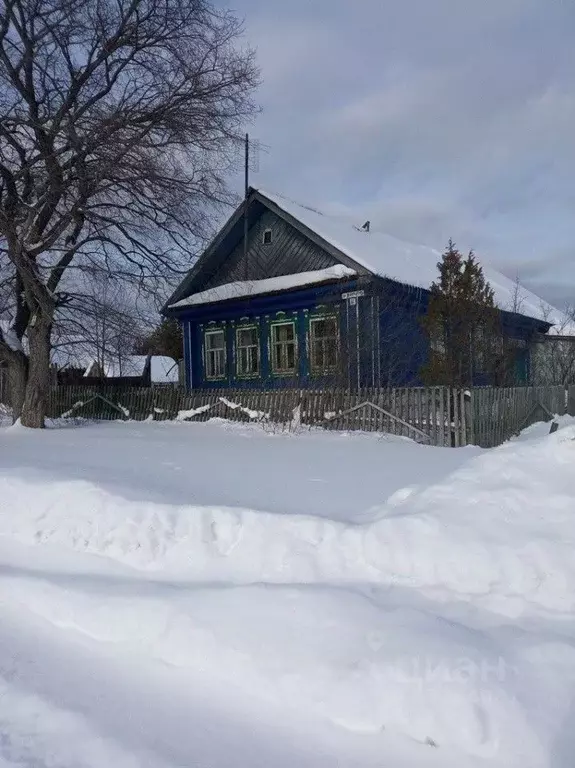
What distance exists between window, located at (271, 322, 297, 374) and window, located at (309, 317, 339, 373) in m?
1.08

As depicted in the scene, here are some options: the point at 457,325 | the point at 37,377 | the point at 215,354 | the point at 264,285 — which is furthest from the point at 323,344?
the point at 37,377

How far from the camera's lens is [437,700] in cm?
274

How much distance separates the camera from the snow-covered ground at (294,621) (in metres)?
2.64

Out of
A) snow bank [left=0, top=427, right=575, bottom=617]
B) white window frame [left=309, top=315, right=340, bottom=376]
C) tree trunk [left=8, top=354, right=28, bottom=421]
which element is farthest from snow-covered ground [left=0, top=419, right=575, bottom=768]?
tree trunk [left=8, top=354, right=28, bottom=421]

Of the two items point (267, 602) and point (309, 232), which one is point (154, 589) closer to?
point (267, 602)

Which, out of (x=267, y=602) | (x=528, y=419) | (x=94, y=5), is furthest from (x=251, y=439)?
(x=94, y=5)

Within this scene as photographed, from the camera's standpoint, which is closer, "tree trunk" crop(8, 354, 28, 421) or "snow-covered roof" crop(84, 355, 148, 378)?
"tree trunk" crop(8, 354, 28, 421)

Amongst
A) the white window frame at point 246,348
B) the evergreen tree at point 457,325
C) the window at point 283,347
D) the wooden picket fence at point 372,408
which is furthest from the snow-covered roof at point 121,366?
the evergreen tree at point 457,325

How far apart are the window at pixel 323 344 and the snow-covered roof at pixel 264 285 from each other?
3.93 ft

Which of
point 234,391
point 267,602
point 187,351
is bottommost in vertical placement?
point 267,602

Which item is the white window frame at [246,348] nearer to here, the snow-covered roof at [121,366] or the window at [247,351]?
the window at [247,351]

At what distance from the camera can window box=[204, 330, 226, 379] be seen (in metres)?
20.7

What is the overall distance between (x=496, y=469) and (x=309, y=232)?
13.3 m

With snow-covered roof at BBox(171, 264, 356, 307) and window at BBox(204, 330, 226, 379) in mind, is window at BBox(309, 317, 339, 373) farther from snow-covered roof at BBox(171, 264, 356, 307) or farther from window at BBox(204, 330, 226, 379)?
window at BBox(204, 330, 226, 379)
